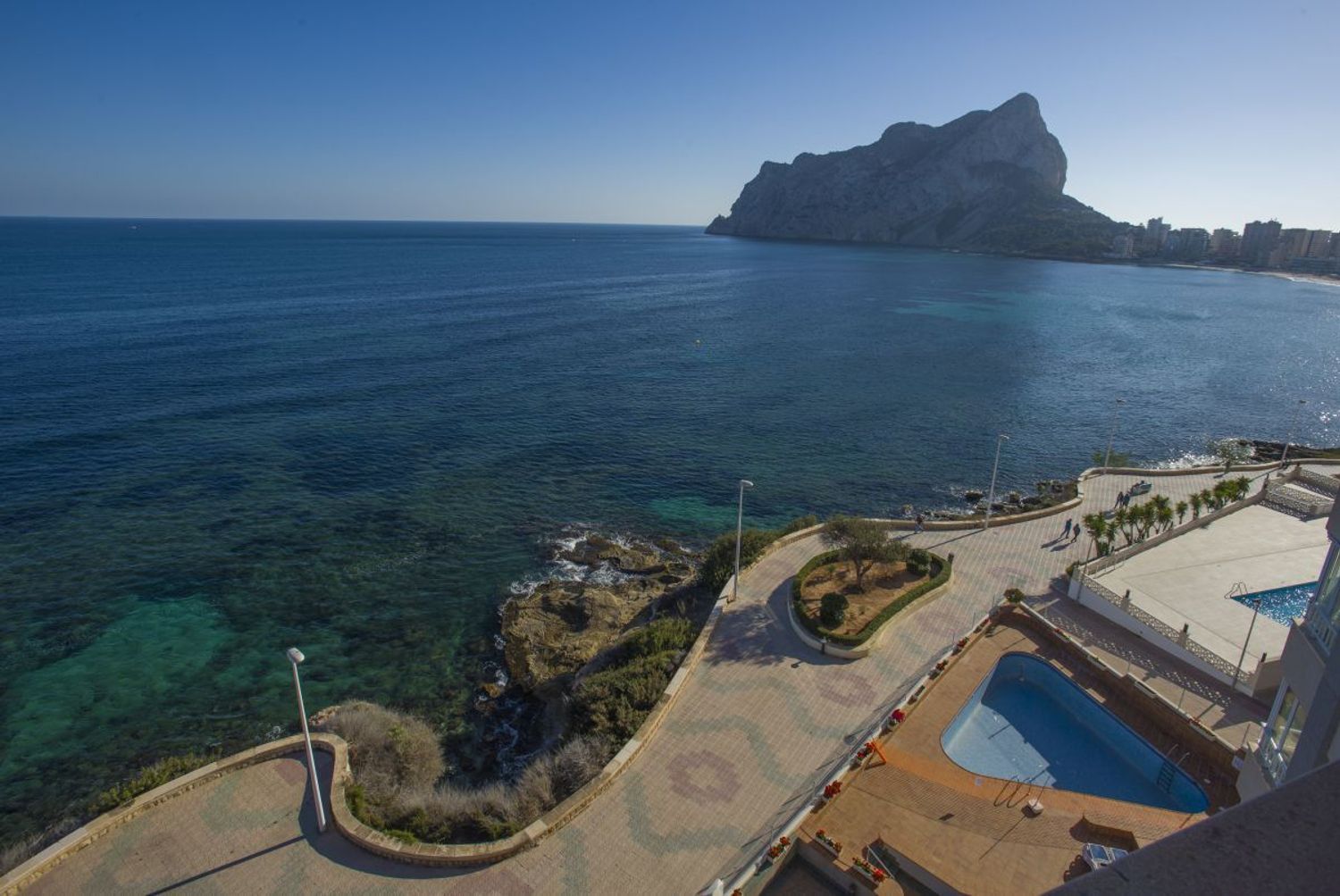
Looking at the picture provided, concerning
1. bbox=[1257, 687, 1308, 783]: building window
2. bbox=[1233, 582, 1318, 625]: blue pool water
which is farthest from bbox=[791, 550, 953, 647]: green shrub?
bbox=[1257, 687, 1308, 783]: building window

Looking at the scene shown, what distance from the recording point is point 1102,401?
62281mm

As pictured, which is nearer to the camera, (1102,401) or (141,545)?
(141,545)

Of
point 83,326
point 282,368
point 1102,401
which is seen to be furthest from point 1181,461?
point 83,326

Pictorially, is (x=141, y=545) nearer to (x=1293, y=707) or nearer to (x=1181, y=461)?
(x=1293, y=707)

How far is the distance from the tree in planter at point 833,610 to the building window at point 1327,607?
14.2 metres

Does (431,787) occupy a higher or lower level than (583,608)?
lower

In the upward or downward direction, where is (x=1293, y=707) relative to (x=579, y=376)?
upward

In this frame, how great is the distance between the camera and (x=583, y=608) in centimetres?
2950

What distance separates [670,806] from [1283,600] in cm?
2466

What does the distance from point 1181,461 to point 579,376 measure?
46.6 meters

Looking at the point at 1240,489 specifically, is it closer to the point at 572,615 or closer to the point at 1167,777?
the point at 1167,777

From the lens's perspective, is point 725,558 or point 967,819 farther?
point 725,558

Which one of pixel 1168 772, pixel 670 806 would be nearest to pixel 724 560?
pixel 670 806

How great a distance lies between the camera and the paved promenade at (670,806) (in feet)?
51.8
